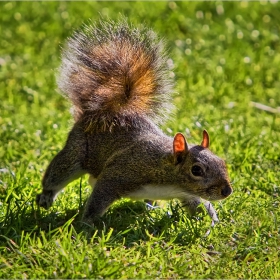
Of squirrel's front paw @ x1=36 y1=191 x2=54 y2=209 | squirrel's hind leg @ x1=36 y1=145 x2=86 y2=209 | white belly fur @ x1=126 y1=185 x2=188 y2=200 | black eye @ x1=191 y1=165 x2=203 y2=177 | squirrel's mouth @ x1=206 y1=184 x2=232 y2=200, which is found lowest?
squirrel's front paw @ x1=36 y1=191 x2=54 y2=209

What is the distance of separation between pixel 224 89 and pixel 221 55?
2.32ft

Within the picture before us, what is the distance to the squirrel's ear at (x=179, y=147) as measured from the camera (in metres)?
4.08

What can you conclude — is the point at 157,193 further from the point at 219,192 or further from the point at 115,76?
the point at 115,76

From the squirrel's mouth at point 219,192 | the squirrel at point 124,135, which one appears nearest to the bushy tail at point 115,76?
the squirrel at point 124,135

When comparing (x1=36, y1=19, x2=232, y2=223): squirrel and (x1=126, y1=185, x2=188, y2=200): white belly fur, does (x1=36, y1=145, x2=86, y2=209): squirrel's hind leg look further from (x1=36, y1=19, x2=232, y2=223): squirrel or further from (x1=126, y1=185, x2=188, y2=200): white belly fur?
(x1=126, y1=185, x2=188, y2=200): white belly fur

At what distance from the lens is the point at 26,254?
140 inches

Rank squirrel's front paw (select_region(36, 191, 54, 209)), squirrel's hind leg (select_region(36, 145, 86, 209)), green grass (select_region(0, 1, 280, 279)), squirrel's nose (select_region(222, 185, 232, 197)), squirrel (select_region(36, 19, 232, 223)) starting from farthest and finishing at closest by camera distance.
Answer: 1. squirrel's hind leg (select_region(36, 145, 86, 209))
2. squirrel's front paw (select_region(36, 191, 54, 209))
3. squirrel (select_region(36, 19, 232, 223))
4. squirrel's nose (select_region(222, 185, 232, 197))
5. green grass (select_region(0, 1, 280, 279))

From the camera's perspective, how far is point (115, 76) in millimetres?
4430

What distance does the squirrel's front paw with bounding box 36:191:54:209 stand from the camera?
4250 millimetres

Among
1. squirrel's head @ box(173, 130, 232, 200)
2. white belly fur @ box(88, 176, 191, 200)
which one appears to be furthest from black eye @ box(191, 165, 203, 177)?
white belly fur @ box(88, 176, 191, 200)

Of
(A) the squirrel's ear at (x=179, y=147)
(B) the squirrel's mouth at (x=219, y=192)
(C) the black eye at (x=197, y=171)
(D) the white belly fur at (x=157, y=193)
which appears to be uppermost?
(A) the squirrel's ear at (x=179, y=147)

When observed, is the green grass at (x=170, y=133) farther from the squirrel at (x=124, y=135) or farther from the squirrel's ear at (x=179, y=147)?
the squirrel's ear at (x=179, y=147)

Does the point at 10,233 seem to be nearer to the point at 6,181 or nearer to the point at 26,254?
the point at 26,254

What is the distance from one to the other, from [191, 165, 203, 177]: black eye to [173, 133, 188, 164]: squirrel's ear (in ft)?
0.32
